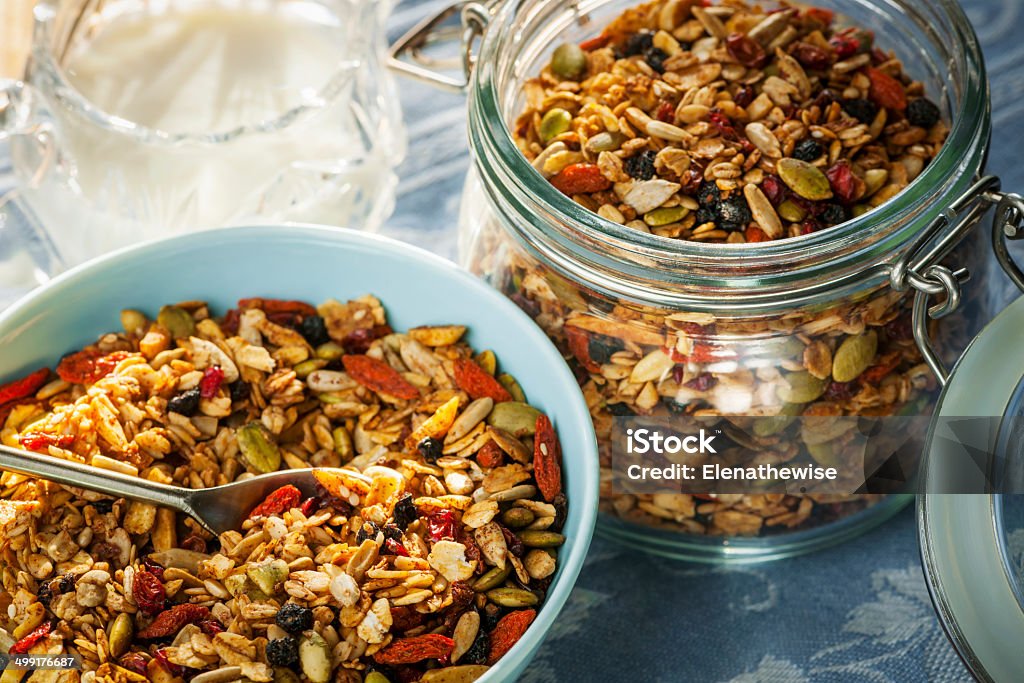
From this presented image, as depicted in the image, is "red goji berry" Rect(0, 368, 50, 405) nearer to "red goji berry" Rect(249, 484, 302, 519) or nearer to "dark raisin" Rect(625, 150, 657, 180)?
"red goji berry" Rect(249, 484, 302, 519)

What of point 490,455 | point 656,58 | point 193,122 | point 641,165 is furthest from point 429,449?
point 193,122

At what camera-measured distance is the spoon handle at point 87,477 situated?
763 millimetres

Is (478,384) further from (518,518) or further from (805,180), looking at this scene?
(805,180)

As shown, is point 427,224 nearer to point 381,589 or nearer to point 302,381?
point 302,381

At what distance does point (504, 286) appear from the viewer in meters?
0.90

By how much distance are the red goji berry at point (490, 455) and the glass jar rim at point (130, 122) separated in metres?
0.41

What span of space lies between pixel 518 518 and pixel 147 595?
249mm

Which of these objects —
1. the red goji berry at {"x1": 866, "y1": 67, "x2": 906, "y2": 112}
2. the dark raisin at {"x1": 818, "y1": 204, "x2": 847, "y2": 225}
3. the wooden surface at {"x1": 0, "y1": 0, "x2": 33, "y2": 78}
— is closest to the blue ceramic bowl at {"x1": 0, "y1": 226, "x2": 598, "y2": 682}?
the dark raisin at {"x1": 818, "y1": 204, "x2": 847, "y2": 225}

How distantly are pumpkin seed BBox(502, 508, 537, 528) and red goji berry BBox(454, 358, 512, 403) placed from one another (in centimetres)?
10

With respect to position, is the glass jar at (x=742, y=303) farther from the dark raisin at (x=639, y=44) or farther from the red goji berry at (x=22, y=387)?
the red goji berry at (x=22, y=387)

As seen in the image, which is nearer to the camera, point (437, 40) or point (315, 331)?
point (315, 331)

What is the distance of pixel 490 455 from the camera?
813 millimetres

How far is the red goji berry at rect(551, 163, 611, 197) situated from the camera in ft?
2.65

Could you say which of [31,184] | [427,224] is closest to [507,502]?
[427,224]
